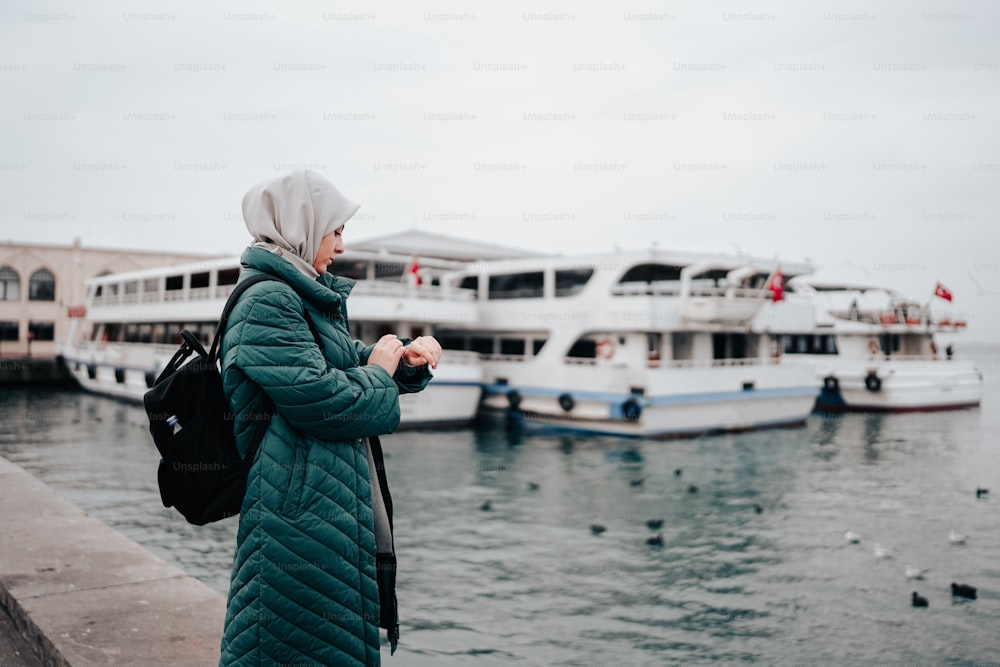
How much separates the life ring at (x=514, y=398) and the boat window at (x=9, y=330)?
34.6 meters

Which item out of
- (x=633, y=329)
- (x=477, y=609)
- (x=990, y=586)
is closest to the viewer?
(x=477, y=609)

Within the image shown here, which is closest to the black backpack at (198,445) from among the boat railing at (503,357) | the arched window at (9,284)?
the boat railing at (503,357)

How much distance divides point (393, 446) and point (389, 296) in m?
4.59

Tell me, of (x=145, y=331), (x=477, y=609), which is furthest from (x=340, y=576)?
(x=145, y=331)

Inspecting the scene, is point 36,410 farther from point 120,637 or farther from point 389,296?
point 120,637

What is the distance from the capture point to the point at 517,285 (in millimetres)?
22438

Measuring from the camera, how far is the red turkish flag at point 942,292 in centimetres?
3053

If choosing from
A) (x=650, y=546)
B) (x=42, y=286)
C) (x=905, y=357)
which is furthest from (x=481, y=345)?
(x=42, y=286)

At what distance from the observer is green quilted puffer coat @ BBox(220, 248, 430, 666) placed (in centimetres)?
212

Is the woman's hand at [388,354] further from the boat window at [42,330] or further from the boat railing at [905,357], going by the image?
the boat window at [42,330]

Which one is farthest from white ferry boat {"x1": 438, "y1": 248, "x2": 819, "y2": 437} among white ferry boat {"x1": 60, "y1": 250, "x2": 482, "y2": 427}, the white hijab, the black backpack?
the black backpack

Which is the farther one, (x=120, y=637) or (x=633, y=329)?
(x=633, y=329)

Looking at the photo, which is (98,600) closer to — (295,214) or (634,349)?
(295,214)

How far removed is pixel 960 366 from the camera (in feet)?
103
